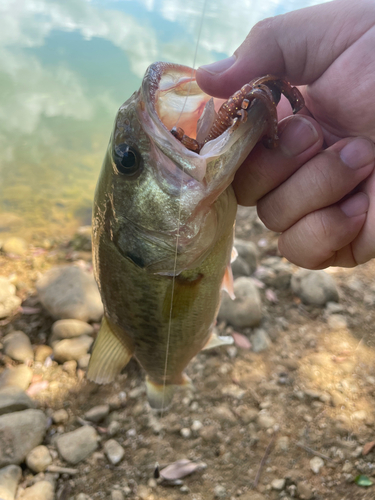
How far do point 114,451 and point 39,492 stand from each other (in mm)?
522

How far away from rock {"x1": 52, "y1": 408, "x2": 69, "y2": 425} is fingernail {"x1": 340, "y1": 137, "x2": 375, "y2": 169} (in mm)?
2698

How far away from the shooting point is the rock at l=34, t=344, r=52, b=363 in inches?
126

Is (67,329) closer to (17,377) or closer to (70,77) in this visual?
(17,377)

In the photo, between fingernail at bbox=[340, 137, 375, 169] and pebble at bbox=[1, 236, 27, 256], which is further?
pebble at bbox=[1, 236, 27, 256]

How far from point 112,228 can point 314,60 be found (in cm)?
108

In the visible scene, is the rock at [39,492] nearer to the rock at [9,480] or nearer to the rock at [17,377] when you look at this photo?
the rock at [9,480]

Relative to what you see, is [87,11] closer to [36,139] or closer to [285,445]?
[36,139]

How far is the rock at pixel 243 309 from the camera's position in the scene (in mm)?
3453

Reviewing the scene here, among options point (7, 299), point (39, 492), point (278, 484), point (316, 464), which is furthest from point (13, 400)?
point (316, 464)

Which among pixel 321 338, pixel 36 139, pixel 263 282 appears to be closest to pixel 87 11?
pixel 36 139

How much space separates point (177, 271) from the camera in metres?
1.40

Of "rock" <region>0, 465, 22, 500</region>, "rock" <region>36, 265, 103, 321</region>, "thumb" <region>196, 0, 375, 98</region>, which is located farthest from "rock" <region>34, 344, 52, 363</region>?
"thumb" <region>196, 0, 375, 98</region>

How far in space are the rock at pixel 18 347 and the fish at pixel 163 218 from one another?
1727 millimetres

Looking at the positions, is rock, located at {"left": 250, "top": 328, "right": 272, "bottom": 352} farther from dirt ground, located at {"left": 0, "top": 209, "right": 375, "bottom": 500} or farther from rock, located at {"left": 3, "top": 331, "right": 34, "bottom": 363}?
rock, located at {"left": 3, "top": 331, "right": 34, "bottom": 363}
